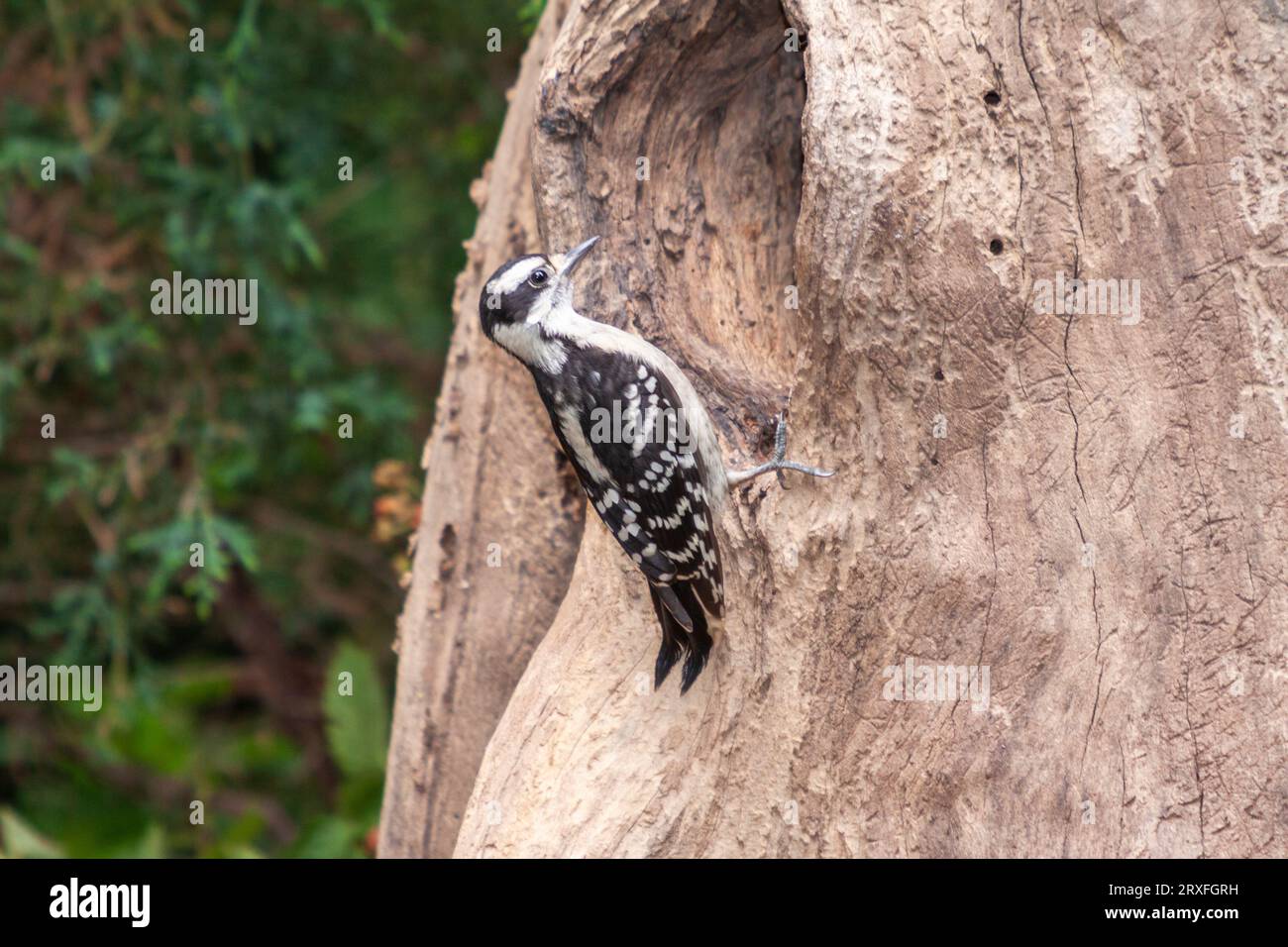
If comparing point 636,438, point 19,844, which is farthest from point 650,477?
point 19,844

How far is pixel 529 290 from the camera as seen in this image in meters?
3.35

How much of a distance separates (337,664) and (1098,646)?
3.50 m

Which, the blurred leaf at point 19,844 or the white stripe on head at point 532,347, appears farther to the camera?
the blurred leaf at point 19,844

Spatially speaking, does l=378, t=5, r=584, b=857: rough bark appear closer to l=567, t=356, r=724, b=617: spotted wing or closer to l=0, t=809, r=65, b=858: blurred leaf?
l=567, t=356, r=724, b=617: spotted wing

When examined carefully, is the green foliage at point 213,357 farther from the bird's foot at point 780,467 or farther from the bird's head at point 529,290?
the bird's foot at point 780,467

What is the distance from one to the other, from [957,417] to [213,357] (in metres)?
3.76

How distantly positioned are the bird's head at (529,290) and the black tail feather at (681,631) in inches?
32.2

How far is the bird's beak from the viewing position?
→ 131 inches

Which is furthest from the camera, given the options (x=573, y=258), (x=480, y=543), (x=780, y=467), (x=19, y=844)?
(x=19, y=844)

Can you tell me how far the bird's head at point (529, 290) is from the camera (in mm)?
3352

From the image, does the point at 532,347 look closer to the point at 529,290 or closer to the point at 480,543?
the point at 529,290

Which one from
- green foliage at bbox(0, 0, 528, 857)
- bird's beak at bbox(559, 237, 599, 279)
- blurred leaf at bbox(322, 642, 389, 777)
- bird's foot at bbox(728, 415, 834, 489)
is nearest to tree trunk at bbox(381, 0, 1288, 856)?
bird's foot at bbox(728, 415, 834, 489)

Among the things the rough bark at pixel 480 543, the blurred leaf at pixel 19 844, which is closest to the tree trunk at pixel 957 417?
the rough bark at pixel 480 543

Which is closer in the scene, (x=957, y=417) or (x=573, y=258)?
(x=957, y=417)
